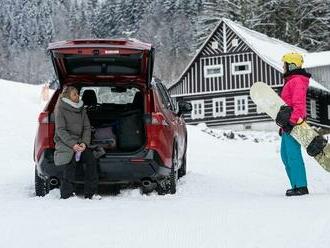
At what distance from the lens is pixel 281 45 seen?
172 ft

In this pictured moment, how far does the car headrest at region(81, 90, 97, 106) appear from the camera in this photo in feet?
32.4

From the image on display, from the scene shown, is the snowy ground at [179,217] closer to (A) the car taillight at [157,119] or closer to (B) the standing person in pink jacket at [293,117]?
(B) the standing person in pink jacket at [293,117]

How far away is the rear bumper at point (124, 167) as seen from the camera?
855 centimetres

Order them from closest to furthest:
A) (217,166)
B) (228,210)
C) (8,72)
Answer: (228,210)
(217,166)
(8,72)

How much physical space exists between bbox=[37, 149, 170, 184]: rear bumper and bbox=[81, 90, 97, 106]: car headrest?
145 centimetres

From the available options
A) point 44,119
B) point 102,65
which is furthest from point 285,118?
point 44,119

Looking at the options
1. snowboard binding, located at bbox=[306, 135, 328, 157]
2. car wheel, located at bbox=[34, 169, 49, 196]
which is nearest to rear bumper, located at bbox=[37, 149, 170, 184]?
car wheel, located at bbox=[34, 169, 49, 196]

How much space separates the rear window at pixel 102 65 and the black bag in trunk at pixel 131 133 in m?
0.59

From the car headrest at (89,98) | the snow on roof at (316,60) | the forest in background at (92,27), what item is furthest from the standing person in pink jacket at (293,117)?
the forest in background at (92,27)

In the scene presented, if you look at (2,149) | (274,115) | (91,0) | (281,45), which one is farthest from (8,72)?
(274,115)

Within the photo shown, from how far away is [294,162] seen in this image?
884cm

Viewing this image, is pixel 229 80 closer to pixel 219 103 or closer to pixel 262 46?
pixel 219 103

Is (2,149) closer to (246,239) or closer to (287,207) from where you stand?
(287,207)

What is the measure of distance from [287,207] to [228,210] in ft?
1.97
